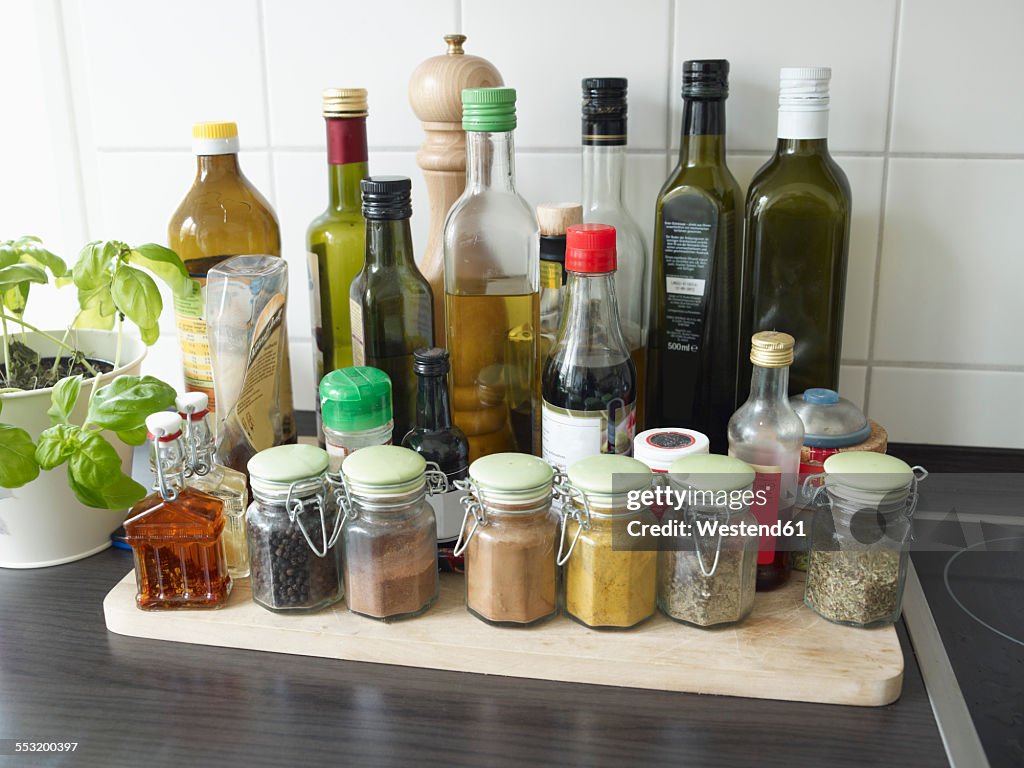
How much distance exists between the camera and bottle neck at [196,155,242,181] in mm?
916

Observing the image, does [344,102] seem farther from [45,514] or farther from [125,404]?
[45,514]

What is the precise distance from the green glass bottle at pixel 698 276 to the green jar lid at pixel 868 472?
8.5 inches

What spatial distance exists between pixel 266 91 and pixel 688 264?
0.51 metres

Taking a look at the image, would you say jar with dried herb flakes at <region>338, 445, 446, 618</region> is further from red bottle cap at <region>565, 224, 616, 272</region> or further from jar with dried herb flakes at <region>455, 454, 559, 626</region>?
red bottle cap at <region>565, 224, 616, 272</region>

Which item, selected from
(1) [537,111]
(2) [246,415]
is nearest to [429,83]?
(1) [537,111]

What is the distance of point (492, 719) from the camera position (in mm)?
688

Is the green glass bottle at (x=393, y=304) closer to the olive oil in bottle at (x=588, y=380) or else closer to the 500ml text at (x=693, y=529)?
the olive oil in bottle at (x=588, y=380)

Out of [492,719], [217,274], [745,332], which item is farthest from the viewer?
[745,332]

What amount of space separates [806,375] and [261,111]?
64 centimetres

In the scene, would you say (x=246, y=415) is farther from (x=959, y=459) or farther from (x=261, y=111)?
(x=959, y=459)

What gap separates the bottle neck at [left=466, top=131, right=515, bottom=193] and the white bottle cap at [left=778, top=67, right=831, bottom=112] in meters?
0.25

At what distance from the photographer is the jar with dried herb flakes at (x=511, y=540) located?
0.73 m

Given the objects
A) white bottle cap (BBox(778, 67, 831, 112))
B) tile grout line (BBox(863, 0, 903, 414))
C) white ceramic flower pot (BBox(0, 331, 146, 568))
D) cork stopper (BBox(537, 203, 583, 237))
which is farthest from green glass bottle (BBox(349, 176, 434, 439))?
tile grout line (BBox(863, 0, 903, 414))

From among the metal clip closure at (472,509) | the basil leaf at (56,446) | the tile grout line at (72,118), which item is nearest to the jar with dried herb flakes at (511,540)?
the metal clip closure at (472,509)
